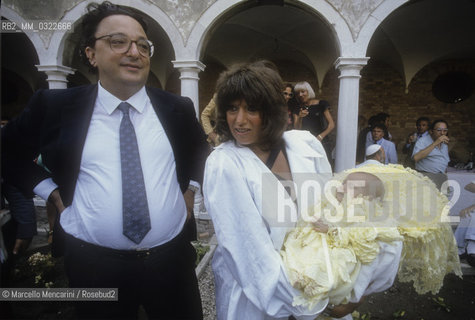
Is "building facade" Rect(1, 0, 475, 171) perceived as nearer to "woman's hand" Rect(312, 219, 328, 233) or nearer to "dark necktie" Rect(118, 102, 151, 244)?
"dark necktie" Rect(118, 102, 151, 244)

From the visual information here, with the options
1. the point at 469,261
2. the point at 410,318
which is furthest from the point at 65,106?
the point at 469,261

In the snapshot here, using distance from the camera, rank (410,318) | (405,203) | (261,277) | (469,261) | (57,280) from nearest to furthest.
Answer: (261,277) → (405,203) → (410,318) → (57,280) → (469,261)

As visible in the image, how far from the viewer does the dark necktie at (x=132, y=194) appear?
1.45 meters

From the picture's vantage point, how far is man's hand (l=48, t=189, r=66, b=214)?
1568mm

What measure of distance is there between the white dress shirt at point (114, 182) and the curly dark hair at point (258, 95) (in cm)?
45

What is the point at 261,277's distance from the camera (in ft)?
3.78

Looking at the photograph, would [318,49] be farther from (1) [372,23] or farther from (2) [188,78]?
(2) [188,78]

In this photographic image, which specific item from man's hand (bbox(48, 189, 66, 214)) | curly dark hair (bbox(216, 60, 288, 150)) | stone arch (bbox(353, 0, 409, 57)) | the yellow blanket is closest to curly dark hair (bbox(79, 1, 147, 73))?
curly dark hair (bbox(216, 60, 288, 150))

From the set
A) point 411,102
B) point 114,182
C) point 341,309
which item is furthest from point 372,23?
point 411,102

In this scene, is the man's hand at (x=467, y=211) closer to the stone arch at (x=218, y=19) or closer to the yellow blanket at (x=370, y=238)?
the yellow blanket at (x=370, y=238)

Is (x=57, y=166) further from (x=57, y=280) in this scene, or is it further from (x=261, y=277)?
(x=57, y=280)

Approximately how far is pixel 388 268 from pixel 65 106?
1967mm

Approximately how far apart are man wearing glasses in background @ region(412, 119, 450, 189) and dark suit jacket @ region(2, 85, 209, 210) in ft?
14.5

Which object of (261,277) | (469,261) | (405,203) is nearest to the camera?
(261,277)
